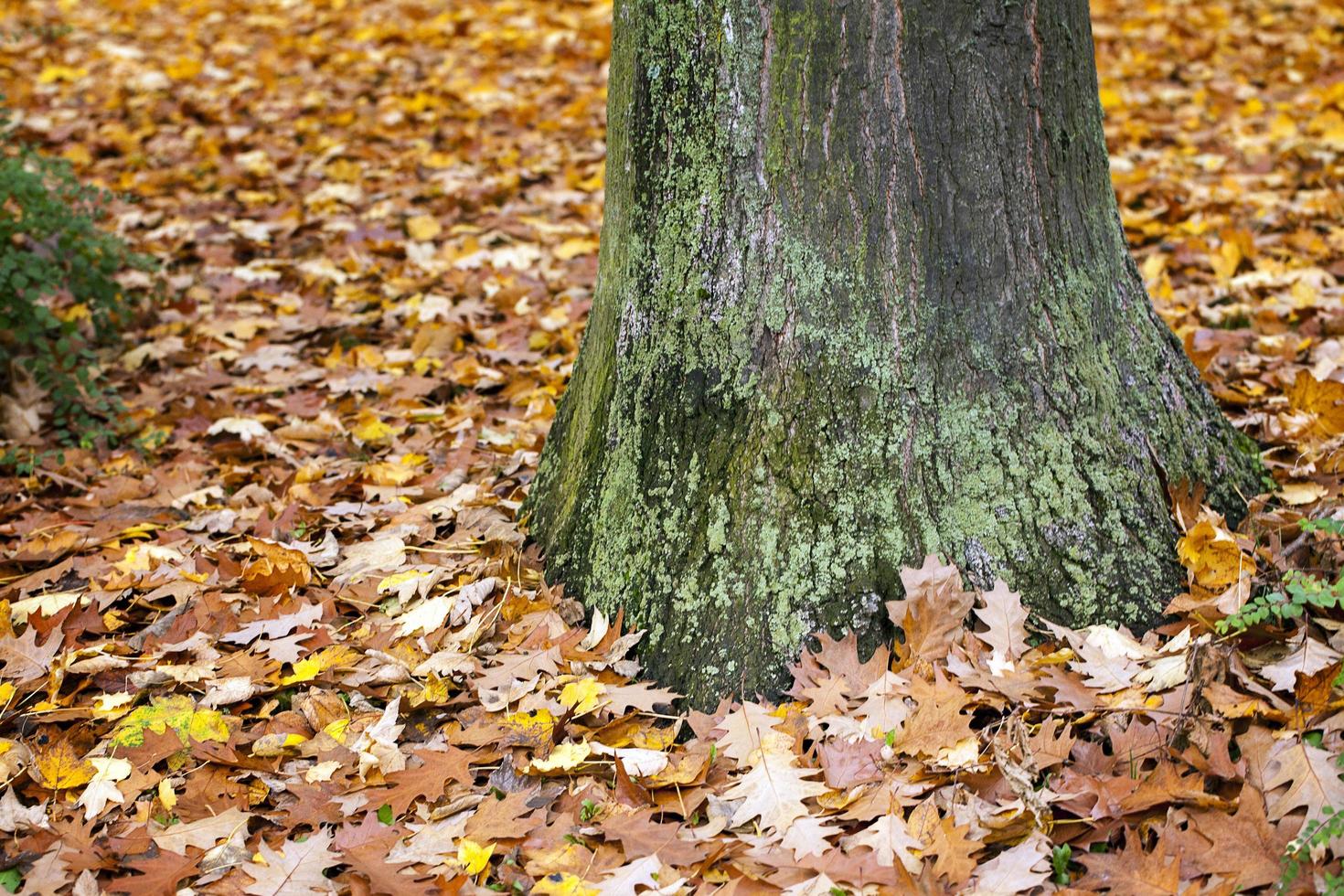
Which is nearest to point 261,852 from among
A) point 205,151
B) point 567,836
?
point 567,836

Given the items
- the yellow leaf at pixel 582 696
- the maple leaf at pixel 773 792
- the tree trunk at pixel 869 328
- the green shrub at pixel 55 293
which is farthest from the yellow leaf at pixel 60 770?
the green shrub at pixel 55 293

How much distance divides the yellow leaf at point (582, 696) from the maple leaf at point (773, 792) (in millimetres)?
373

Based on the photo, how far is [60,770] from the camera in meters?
2.43

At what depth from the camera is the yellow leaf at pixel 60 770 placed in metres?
2.41

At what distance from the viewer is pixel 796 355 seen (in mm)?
2459

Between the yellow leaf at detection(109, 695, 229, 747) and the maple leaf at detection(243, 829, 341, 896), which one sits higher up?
the yellow leaf at detection(109, 695, 229, 747)

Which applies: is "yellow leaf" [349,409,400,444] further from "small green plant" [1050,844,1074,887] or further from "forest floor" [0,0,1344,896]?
"small green plant" [1050,844,1074,887]

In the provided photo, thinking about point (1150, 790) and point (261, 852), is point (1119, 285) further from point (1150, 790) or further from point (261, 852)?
point (261, 852)

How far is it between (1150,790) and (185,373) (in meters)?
3.81

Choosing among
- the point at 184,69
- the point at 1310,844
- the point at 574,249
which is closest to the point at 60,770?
the point at 1310,844

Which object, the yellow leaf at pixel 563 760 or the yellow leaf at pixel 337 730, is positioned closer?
the yellow leaf at pixel 563 760

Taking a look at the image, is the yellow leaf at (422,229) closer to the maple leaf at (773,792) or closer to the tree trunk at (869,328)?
the tree trunk at (869,328)

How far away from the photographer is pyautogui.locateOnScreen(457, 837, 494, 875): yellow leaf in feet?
7.02

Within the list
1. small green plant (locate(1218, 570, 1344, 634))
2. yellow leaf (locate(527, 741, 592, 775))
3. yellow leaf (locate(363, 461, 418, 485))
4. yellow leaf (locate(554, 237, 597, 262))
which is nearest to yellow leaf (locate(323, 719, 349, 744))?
yellow leaf (locate(527, 741, 592, 775))
